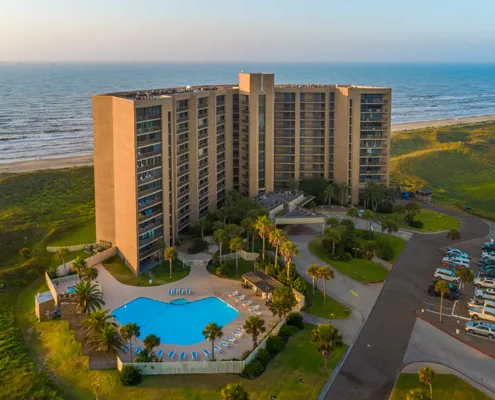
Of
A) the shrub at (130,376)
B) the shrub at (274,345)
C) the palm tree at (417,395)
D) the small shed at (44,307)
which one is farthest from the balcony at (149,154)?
the palm tree at (417,395)

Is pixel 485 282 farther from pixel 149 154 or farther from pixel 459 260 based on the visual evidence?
pixel 149 154

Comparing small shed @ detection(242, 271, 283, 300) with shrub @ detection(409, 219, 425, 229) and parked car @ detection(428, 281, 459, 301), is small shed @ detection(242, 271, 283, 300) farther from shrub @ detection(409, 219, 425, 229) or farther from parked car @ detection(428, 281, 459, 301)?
shrub @ detection(409, 219, 425, 229)

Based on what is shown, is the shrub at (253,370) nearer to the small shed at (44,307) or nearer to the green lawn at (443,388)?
the green lawn at (443,388)

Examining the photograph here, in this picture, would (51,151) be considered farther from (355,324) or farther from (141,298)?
(355,324)

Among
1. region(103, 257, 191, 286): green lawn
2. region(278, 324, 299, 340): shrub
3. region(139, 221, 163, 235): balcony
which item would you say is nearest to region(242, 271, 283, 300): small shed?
region(278, 324, 299, 340): shrub

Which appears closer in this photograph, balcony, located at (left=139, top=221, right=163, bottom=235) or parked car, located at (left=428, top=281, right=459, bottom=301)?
parked car, located at (left=428, top=281, right=459, bottom=301)
